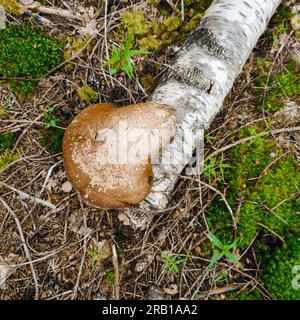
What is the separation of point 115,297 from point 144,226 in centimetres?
70

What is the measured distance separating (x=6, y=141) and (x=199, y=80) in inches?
79.3

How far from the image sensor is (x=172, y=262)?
3227 millimetres

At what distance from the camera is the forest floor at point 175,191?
10.4ft

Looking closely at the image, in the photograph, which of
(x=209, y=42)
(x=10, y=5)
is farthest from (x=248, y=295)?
(x=10, y=5)

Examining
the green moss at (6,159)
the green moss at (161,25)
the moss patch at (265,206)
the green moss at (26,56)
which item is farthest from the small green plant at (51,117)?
the moss patch at (265,206)

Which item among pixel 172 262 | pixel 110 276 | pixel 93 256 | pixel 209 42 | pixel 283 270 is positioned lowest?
pixel 110 276

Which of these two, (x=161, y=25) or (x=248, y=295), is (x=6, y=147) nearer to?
(x=161, y=25)

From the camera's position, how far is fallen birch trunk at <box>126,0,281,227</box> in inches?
121

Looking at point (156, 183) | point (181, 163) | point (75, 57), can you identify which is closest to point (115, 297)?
point (156, 183)

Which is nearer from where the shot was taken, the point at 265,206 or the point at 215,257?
the point at 215,257

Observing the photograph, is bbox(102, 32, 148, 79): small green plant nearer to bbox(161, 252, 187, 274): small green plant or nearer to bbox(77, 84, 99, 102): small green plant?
bbox(77, 84, 99, 102): small green plant

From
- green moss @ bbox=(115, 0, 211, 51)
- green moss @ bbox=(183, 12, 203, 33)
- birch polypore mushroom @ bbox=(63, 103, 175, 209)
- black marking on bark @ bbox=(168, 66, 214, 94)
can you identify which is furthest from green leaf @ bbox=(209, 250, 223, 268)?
green moss @ bbox=(183, 12, 203, 33)

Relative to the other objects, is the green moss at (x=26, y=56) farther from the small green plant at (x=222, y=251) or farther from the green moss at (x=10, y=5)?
the small green plant at (x=222, y=251)

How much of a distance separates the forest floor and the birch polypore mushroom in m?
0.55
